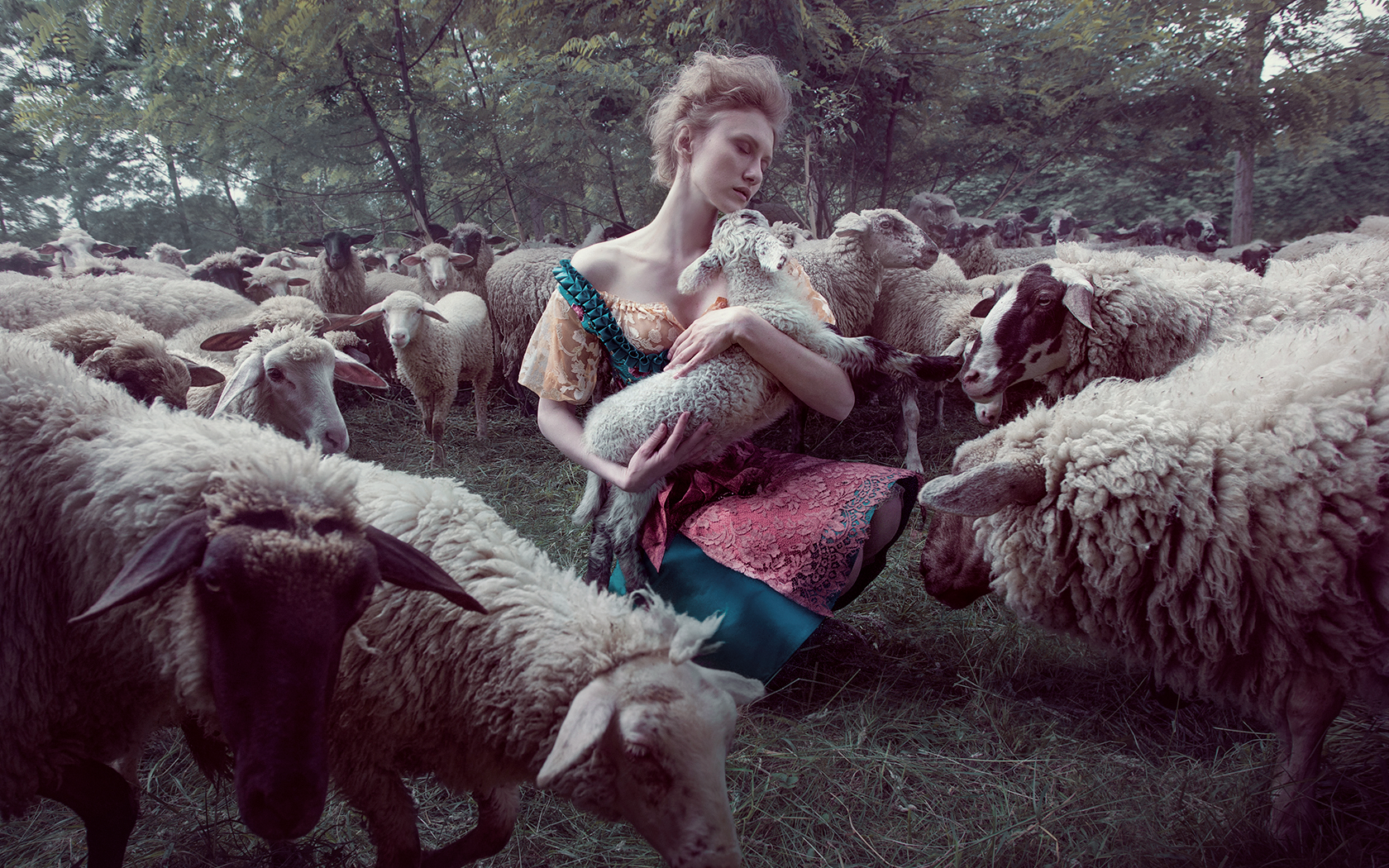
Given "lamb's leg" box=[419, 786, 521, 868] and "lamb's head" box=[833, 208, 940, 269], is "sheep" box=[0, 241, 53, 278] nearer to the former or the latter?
"lamb's head" box=[833, 208, 940, 269]

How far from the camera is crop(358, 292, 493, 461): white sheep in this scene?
4.01m

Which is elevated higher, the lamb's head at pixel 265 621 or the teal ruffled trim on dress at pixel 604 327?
the teal ruffled trim on dress at pixel 604 327

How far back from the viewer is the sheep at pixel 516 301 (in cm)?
527

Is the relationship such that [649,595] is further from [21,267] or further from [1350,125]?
[21,267]

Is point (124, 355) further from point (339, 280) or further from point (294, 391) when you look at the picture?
point (339, 280)

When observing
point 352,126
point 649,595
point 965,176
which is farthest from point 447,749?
point 965,176

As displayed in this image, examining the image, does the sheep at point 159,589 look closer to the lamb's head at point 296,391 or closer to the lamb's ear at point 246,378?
the lamb's ear at point 246,378

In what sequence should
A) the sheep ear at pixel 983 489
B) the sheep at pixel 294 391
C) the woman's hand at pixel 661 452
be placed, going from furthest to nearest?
the sheep at pixel 294 391, the woman's hand at pixel 661 452, the sheep ear at pixel 983 489

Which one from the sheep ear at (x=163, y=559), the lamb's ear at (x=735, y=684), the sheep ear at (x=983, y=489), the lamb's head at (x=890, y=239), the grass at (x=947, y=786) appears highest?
the lamb's head at (x=890, y=239)

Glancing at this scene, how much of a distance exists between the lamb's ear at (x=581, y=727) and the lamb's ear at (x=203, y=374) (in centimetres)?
232

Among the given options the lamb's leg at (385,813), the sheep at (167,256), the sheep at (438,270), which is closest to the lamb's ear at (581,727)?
the lamb's leg at (385,813)

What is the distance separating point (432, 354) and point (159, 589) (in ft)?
10.9

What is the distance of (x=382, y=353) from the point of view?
17.6 ft

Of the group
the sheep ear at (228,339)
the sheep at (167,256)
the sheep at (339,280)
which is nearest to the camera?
the sheep ear at (228,339)
